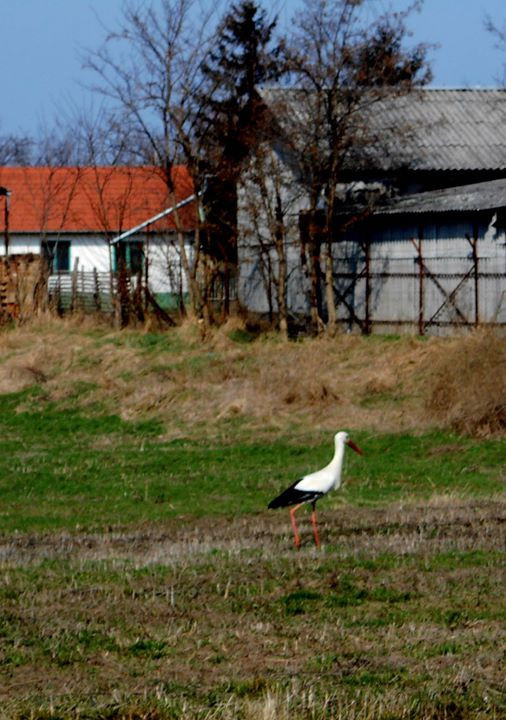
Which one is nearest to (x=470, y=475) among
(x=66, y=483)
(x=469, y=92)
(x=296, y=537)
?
(x=66, y=483)

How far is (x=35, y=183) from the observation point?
5922 centimetres

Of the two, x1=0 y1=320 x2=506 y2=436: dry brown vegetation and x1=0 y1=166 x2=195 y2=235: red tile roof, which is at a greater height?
x1=0 y1=166 x2=195 y2=235: red tile roof

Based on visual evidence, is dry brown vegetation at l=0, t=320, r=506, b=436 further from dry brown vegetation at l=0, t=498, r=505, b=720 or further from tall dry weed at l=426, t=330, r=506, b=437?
dry brown vegetation at l=0, t=498, r=505, b=720

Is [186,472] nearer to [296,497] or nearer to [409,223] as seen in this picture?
[296,497]

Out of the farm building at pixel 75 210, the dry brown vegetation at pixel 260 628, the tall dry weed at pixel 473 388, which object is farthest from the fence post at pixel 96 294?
the dry brown vegetation at pixel 260 628

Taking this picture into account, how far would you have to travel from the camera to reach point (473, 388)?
22.9 metres

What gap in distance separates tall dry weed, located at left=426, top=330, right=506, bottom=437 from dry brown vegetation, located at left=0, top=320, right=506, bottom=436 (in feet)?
0.07

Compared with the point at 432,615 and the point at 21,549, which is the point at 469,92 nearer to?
the point at 21,549

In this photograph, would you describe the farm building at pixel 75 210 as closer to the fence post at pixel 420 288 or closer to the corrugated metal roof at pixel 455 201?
the corrugated metal roof at pixel 455 201

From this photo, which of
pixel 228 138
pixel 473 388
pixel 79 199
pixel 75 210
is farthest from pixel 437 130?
pixel 79 199

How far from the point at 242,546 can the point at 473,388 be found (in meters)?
10.4

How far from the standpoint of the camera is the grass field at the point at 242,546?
8.00 m

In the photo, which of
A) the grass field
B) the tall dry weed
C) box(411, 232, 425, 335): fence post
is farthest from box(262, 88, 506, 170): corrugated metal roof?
the tall dry weed

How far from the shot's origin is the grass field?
26.2 feet
